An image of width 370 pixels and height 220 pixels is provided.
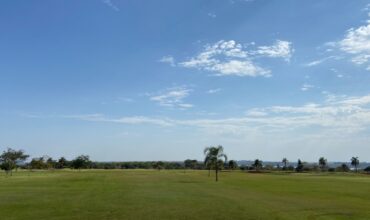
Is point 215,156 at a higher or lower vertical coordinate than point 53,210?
higher

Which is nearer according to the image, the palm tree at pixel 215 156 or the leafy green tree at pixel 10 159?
the palm tree at pixel 215 156

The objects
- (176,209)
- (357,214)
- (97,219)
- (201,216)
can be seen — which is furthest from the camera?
(176,209)

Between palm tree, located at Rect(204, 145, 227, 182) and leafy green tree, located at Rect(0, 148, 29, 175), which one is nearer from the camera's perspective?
palm tree, located at Rect(204, 145, 227, 182)

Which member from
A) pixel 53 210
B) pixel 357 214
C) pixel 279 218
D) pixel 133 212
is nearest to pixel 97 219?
pixel 133 212

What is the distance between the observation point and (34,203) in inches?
1603

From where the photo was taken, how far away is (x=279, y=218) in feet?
102

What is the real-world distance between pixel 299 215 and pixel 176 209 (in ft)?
33.5

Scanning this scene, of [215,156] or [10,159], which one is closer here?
[215,156]

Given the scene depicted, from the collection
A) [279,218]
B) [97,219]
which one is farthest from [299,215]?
[97,219]

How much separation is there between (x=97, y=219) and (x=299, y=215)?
610 inches

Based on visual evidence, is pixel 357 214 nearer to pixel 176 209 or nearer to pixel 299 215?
pixel 299 215

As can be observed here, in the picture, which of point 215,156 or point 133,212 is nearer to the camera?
point 133,212

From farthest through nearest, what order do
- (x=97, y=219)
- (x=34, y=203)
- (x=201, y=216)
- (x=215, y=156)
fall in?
(x=215, y=156) < (x=34, y=203) < (x=201, y=216) < (x=97, y=219)

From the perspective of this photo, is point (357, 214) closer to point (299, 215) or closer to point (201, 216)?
point (299, 215)
